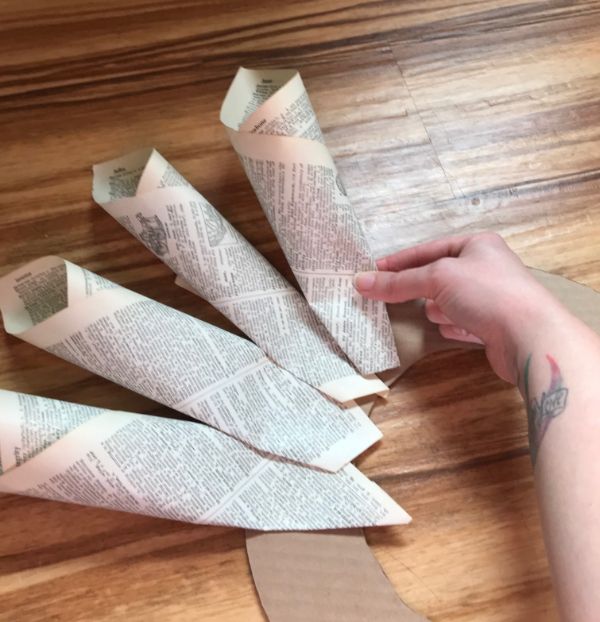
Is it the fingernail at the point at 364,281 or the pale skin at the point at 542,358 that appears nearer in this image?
the pale skin at the point at 542,358

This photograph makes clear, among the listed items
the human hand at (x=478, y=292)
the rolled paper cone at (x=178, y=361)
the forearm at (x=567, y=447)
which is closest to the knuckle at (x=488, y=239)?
the human hand at (x=478, y=292)

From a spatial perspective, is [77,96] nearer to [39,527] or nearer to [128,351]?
[128,351]

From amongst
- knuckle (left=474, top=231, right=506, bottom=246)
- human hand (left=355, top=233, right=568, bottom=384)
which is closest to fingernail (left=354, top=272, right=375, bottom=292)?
human hand (left=355, top=233, right=568, bottom=384)

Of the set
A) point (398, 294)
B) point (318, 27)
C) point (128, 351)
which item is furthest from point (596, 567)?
point (318, 27)

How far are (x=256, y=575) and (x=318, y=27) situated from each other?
0.61 m

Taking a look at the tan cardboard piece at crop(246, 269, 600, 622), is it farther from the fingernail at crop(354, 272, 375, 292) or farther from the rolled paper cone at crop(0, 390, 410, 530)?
the fingernail at crop(354, 272, 375, 292)

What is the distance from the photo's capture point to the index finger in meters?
0.67

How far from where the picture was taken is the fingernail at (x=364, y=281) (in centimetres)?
68

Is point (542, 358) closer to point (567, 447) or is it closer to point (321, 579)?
point (567, 447)

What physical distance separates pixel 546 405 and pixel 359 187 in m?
0.32

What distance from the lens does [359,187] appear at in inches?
29.7

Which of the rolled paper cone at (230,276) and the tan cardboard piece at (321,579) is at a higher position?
the rolled paper cone at (230,276)

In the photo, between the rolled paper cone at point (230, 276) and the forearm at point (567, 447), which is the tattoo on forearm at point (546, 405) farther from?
the rolled paper cone at point (230, 276)

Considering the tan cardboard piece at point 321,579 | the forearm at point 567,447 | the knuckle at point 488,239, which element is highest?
the knuckle at point 488,239
